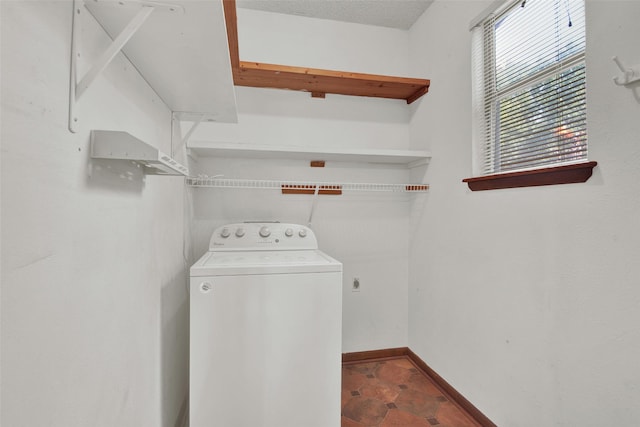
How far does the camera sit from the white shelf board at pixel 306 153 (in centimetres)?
180

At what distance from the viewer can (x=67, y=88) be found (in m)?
0.61

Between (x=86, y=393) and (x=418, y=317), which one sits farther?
(x=418, y=317)

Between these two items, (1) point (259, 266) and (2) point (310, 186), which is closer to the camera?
(1) point (259, 266)

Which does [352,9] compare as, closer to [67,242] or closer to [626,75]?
[626,75]

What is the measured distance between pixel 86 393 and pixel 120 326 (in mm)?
208

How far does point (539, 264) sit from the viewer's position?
125 centimetres

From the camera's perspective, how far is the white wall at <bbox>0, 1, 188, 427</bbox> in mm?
478

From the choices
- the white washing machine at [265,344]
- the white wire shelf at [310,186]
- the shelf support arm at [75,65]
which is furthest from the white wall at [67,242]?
the white wire shelf at [310,186]

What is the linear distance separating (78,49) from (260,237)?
1.34 m

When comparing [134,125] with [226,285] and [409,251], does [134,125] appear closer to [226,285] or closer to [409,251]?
[226,285]

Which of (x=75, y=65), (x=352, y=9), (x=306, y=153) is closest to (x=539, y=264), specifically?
(x=306, y=153)

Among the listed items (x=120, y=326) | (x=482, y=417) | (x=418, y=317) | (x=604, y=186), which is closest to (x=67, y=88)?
(x=120, y=326)

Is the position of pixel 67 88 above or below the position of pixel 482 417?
above

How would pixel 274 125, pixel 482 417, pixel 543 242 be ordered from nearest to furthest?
pixel 543 242, pixel 482 417, pixel 274 125
